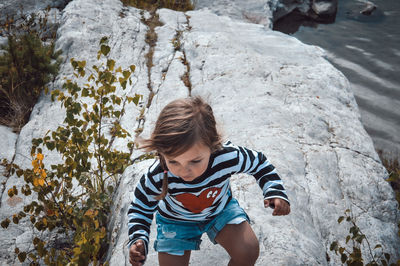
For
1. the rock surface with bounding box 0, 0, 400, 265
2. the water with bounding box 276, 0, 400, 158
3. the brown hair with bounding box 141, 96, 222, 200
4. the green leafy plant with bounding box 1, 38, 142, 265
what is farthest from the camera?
the water with bounding box 276, 0, 400, 158

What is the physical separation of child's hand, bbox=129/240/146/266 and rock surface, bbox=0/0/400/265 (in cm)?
61

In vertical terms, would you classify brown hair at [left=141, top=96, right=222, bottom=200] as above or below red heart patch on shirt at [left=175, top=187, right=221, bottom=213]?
above

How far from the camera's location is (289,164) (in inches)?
121

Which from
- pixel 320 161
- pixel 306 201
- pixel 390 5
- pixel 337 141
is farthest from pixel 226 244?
pixel 390 5

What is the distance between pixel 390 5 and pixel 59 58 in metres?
8.47

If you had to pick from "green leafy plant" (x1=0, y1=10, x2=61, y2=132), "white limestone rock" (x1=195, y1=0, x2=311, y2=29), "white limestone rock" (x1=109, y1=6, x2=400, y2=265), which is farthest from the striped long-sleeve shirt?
"white limestone rock" (x1=195, y1=0, x2=311, y2=29)

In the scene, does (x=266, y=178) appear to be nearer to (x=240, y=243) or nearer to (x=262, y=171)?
(x=262, y=171)

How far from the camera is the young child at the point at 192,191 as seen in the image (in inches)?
70.7

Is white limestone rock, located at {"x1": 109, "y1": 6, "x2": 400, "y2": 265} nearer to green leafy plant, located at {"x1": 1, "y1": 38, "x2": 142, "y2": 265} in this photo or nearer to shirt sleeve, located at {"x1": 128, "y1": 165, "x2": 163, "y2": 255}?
green leafy plant, located at {"x1": 1, "y1": 38, "x2": 142, "y2": 265}

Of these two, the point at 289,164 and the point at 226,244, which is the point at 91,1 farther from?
the point at 226,244

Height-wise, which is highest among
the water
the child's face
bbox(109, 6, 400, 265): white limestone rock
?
the child's face

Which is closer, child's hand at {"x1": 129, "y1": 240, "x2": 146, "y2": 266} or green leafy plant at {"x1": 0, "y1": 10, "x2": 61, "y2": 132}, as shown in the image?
child's hand at {"x1": 129, "y1": 240, "x2": 146, "y2": 266}

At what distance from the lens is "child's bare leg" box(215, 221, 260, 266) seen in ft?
6.49

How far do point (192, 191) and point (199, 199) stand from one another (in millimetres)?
65
